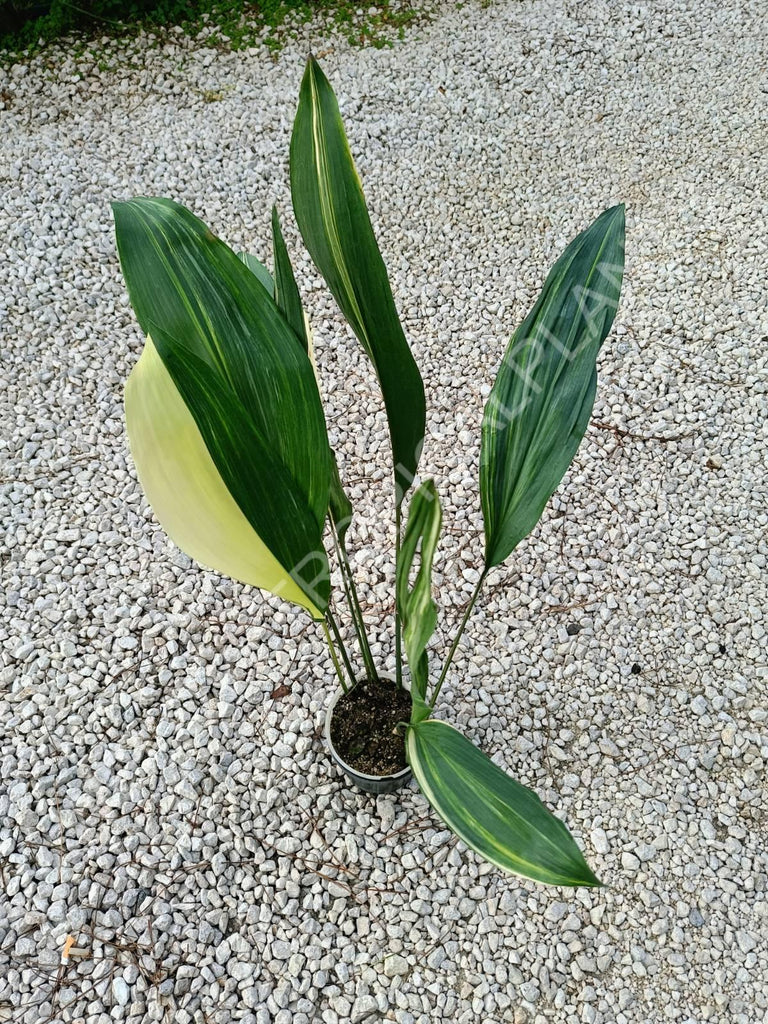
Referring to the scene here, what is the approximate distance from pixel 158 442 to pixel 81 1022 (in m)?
0.82

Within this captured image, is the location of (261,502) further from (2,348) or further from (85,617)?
(2,348)

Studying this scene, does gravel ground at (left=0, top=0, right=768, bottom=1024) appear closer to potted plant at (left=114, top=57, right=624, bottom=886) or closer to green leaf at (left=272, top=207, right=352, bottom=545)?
potted plant at (left=114, top=57, right=624, bottom=886)

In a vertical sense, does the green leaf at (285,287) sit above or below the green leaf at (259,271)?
above

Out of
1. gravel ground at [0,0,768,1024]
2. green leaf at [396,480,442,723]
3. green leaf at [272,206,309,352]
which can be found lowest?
gravel ground at [0,0,768,1024]

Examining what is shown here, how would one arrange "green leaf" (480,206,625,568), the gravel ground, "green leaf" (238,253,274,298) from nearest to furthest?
"green leaf" (480,206,625,568) < "green leaf" (238,253,274,298) < the gravel ground

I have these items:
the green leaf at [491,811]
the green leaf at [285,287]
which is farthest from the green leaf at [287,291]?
the green leaf at [491,811]

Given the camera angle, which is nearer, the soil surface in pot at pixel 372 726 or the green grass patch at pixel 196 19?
the soil surface in pot at pixel 372 726

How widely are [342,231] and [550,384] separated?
0.24 meters

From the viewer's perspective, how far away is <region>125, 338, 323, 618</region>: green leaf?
1.86 ft

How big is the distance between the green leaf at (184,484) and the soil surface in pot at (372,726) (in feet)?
1.67

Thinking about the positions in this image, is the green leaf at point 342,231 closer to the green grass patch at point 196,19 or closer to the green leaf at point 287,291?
the green leaf at point 287,291

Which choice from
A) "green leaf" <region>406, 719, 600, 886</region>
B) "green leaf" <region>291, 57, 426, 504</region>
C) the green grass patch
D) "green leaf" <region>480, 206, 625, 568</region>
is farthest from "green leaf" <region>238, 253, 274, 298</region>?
the green grass patch

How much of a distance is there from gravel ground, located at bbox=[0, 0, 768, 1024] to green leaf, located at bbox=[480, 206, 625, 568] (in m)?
0.55

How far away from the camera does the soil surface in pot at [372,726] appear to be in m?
1.14
